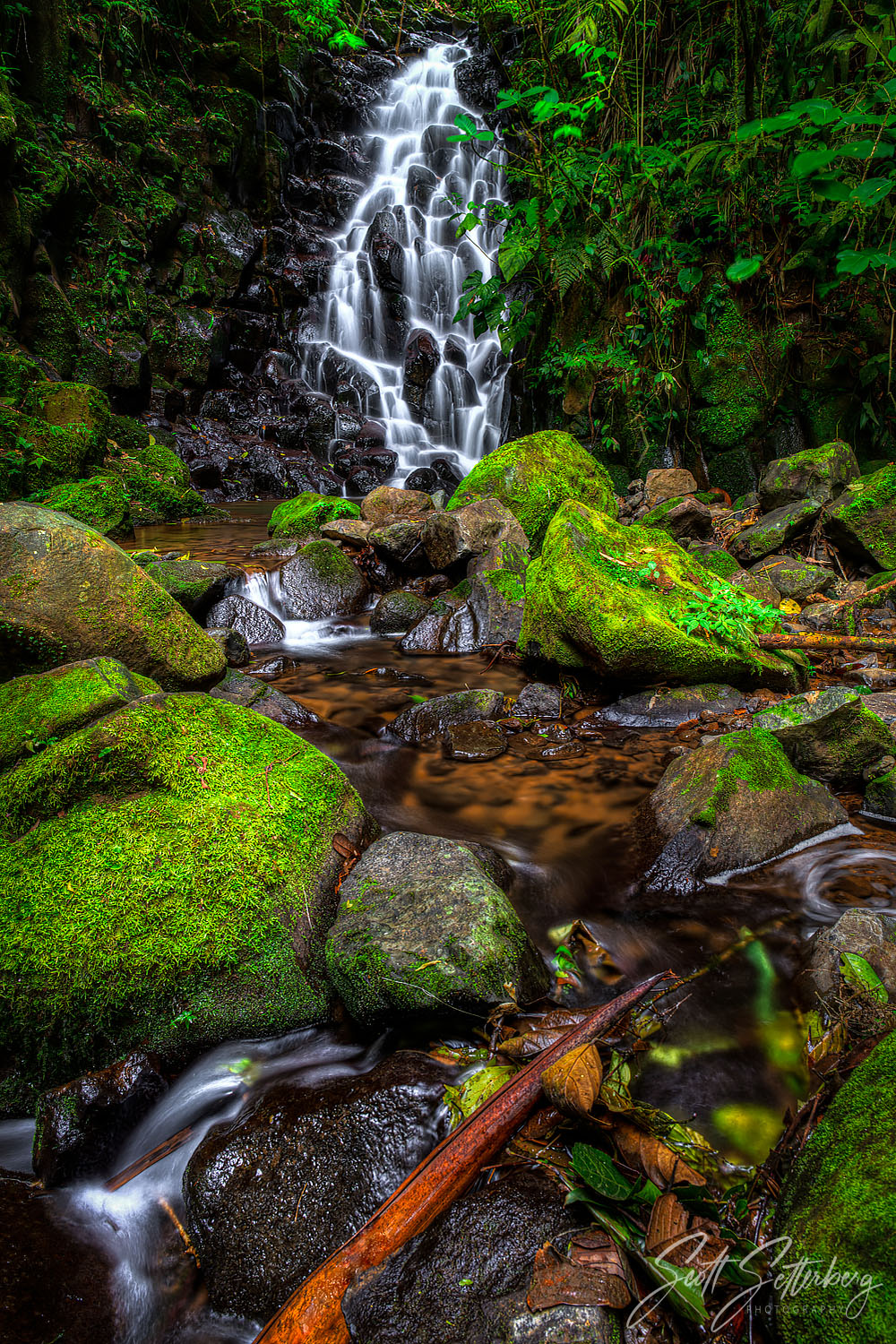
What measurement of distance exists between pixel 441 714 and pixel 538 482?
3.88 metres

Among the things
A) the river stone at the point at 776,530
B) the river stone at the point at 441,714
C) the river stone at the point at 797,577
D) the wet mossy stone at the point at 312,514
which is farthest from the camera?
the wet mossy stone at the point at 312,514

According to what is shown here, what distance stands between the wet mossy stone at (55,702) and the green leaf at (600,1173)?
219cm

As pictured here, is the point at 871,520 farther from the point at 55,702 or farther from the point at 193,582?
the point at 55,702

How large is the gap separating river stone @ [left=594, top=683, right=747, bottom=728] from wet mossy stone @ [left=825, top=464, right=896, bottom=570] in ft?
9.20

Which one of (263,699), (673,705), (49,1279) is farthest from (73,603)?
(673,705)

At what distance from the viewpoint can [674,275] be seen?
9383mm

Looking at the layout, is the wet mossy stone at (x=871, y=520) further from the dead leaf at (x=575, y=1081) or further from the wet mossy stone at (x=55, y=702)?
the wet mossy stone at (x=55, y=702)

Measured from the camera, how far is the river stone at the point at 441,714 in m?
4.39

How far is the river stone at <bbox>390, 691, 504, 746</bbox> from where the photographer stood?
14.4 feet

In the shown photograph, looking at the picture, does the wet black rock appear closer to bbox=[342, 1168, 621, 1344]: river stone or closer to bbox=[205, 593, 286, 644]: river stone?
bbox=[342, 1168, 621, 1344]: river stone

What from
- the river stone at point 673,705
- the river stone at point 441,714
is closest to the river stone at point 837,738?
the river stone at point 673,705

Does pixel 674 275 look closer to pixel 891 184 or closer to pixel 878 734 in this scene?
pixel 891 184

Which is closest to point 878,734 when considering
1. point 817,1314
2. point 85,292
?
point 817,1314

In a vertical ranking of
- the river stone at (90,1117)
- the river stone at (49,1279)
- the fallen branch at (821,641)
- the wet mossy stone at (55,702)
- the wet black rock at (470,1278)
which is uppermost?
the wet mossy stone at (55,702)
